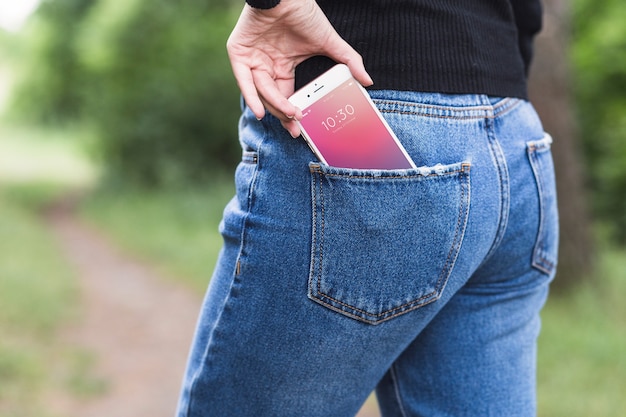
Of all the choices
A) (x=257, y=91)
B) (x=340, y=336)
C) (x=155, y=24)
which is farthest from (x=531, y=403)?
(x=155, y=24)

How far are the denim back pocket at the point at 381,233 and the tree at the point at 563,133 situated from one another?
3587mm

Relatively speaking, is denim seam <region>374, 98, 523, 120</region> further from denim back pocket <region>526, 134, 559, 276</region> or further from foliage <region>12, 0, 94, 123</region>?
foliage <region>12, 0, 94, 123</region>

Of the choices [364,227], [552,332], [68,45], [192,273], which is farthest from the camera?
[68,45]

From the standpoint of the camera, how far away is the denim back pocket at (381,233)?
97 centimetres

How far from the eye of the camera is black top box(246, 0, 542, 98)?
1009 millimetres

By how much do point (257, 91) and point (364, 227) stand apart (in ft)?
0.85

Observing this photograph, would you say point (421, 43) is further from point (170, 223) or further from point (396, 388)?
point (170, 223)

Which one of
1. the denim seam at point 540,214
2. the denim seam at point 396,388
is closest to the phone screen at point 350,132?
the denim seam at point 540,214

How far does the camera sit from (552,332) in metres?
3.89

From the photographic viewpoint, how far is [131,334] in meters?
4.80

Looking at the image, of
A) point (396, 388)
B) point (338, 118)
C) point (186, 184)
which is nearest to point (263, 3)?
point (338, 118)

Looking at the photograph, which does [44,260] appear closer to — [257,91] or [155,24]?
[257,91]

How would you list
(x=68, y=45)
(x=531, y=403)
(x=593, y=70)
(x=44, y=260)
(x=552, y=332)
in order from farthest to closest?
(x=68, y=45) < (x=593, y=70) < (x=44, y=260) < (x=552, y=332) < (x=531, y=403)

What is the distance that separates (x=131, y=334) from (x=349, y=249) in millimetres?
4126
